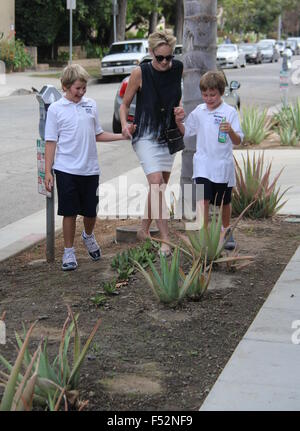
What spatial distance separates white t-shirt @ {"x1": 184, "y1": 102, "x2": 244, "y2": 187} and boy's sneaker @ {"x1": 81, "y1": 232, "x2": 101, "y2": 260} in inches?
40.9

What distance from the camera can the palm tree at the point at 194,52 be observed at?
809 centimetres

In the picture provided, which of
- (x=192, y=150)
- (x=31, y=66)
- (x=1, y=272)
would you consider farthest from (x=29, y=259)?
(x=31, y=66)

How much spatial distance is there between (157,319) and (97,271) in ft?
4.47

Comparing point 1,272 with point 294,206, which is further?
point 294,206

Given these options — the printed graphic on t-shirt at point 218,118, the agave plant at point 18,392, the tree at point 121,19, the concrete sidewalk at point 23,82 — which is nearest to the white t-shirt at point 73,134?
the printed graphic on t-shirt at point 218,118

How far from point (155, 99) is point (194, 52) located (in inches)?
57.7

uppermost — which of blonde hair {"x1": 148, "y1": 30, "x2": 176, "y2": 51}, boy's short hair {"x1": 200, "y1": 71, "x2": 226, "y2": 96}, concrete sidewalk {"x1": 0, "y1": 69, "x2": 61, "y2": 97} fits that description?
blonde hair {"x1": 148, "y1": 30, "x2": 176, "y2": 51}

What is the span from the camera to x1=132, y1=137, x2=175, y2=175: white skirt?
700 cm

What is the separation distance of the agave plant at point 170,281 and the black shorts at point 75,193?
1286 millimetres

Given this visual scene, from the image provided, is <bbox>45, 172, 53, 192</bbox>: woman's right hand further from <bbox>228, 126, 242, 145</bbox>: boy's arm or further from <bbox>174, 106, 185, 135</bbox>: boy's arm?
<bbox>228, 126, 242, 145</bbox>: boy's arm

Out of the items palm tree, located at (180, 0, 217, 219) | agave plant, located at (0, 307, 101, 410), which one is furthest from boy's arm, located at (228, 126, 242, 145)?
agave plant, located at (0, 307, 101, 410)

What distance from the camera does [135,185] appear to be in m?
11.4
